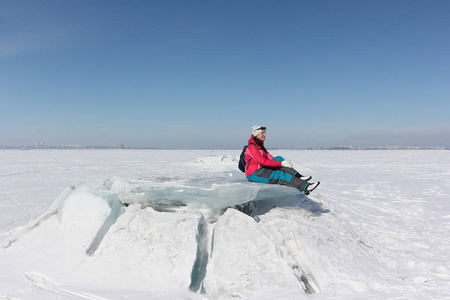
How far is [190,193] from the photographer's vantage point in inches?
173

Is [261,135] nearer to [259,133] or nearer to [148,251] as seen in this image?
[259,133]

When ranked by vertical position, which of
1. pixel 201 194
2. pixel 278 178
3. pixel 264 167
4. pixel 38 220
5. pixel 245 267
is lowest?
pixel 245 267

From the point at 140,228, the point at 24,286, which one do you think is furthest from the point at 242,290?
the point at 24,286

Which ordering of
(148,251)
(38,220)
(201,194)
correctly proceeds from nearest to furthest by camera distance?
(148,251)
(38,220)
(201,194)

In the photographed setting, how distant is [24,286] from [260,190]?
10.6 ft

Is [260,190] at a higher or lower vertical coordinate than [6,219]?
higher

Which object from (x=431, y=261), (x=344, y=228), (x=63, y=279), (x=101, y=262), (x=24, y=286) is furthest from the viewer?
(x=344, y=228)

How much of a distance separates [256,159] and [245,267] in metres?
2.06

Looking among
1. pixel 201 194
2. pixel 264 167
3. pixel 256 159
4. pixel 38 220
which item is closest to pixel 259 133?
pixel 256 159

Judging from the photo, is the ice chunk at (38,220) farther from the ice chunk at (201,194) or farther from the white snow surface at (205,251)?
the ice chunk at (201,194)

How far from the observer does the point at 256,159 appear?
485 cm

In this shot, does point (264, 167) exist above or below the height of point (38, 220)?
above

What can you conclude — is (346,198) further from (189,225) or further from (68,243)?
(68,243)

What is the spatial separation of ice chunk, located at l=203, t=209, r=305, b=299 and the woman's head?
184 cm
